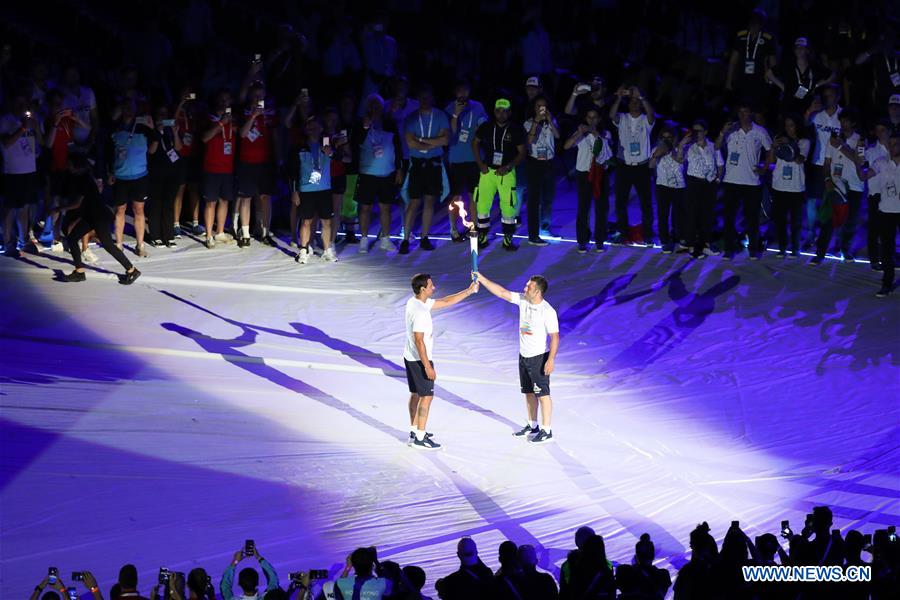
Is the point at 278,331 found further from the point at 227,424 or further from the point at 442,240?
the point at 442,240

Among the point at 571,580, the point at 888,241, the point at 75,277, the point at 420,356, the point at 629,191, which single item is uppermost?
the point at 629,191

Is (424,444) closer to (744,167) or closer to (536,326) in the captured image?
(536,326)

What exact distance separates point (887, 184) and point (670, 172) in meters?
2.56

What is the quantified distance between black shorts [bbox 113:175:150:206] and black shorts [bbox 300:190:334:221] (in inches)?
71.2

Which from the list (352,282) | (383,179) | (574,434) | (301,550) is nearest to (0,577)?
(301,550)

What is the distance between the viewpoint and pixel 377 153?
645 inches

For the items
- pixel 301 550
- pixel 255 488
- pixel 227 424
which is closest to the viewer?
pixel 301 550

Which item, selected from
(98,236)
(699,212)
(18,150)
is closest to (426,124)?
(699,212)

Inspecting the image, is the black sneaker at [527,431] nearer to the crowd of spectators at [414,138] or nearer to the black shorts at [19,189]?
the crowd of spectators at [414,138]

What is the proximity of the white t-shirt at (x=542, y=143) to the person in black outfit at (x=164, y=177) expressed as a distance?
408cm

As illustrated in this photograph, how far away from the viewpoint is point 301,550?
9.33 m

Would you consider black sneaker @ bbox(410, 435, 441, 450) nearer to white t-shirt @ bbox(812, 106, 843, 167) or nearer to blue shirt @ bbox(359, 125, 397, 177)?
blue shirt @ bbox(359, 125, 397, 177)

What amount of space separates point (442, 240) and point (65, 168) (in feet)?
15.2

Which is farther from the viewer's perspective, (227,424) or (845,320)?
(845,320)
